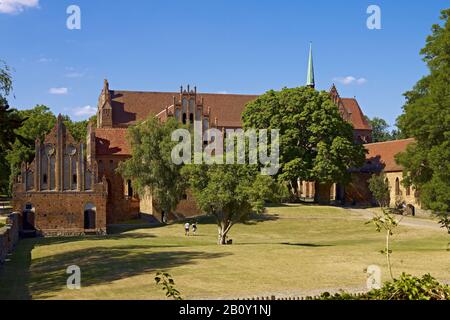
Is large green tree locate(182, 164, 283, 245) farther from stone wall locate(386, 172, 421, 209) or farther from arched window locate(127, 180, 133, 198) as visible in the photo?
stone wall locate(386, 172, 421, 209)

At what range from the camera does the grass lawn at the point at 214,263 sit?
68.2 feet

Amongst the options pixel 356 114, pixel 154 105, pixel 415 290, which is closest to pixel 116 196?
pixel 154 105

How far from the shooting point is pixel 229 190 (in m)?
36.2

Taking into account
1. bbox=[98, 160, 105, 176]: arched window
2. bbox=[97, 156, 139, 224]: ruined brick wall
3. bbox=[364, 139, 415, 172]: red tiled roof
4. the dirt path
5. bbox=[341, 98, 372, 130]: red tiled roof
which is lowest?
the dirt path

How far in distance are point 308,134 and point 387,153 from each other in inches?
540

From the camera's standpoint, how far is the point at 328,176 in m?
57.8

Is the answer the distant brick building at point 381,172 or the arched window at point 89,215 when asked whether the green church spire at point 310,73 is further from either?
the arched window at point 89,215

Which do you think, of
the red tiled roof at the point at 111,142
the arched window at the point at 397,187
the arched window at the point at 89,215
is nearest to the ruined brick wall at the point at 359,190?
the arched window at the point at 397,187

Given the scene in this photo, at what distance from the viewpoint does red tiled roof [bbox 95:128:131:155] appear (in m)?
60.6

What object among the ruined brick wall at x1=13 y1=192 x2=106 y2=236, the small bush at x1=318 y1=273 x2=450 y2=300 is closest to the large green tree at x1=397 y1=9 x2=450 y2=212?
Answer: the ruined brick wall at x1=13 y1=192 x2=106 y2=236

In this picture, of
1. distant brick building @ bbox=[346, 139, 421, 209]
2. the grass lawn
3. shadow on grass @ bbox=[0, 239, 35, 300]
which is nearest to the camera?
shadow on grass @ bbox=[0, 239, 35, 300]

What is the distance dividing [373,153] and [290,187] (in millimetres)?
16300

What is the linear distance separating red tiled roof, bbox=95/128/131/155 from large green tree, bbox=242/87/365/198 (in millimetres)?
14140
